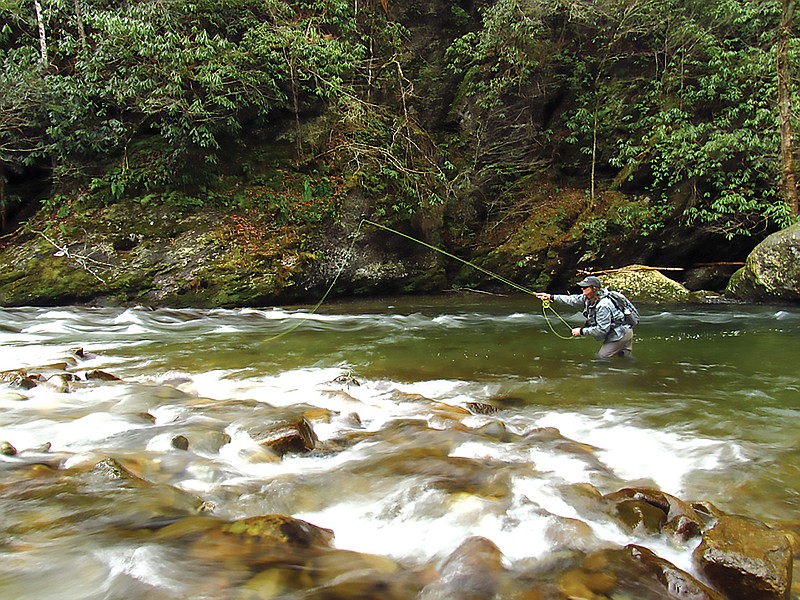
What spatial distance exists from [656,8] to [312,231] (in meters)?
12.8

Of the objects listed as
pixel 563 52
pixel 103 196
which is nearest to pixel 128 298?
pixel 103 196

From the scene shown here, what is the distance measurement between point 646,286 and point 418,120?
9337 millimetres

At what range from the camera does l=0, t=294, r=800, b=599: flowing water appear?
9.32 ft

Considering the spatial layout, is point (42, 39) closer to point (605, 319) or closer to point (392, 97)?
point (392, 97)

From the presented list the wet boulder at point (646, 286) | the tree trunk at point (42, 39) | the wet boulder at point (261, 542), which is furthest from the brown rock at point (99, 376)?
the wet boulder at point (646, 286)

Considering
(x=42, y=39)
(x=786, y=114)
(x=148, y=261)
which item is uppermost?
(x=42, y=39)


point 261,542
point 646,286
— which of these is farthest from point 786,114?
point 261,542

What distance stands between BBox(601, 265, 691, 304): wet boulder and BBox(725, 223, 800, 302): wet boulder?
1386 mm

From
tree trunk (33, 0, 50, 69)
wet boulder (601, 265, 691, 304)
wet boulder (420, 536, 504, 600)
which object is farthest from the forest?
wet boulder (420, 536, 504, 600)

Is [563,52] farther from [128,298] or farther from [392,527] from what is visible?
[392,527]

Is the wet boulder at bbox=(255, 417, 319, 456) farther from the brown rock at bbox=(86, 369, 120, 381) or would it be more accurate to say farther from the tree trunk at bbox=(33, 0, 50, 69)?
the tree trunk at bbox=(33, 0, 50, 69)

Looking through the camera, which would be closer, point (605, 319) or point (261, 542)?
point (261, 542)

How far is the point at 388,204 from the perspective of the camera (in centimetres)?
1397

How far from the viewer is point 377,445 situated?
4367mm
